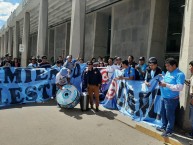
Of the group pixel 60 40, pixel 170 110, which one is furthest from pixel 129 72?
pixel 60 40

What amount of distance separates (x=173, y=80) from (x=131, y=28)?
12.7m

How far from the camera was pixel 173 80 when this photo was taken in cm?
571

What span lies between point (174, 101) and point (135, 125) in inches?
Result: 59.2

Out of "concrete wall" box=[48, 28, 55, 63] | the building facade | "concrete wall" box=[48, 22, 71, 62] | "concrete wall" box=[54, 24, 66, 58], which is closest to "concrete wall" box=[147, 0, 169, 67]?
the building facade

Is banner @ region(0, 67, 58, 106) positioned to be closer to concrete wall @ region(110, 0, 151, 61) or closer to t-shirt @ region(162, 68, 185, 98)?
t-shirt @ region(162, 68, 185, 98)

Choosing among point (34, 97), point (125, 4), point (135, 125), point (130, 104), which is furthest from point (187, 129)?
A: point (125, 4)

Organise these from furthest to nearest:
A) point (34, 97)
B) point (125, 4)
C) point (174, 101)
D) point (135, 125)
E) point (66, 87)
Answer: point (125, 4), point (34, 97), point (66, 87), point (135, 125), point (174, 101)

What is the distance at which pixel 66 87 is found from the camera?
348 inches

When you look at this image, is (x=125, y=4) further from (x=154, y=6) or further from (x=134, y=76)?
(x=134, y=76)

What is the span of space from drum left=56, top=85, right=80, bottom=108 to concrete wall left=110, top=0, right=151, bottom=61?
28.1 ft

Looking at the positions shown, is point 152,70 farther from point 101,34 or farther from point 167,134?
point 101,34

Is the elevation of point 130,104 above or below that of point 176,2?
below

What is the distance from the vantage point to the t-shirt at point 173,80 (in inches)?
220

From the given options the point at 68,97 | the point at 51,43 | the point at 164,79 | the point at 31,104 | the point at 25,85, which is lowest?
the point at 31,104
